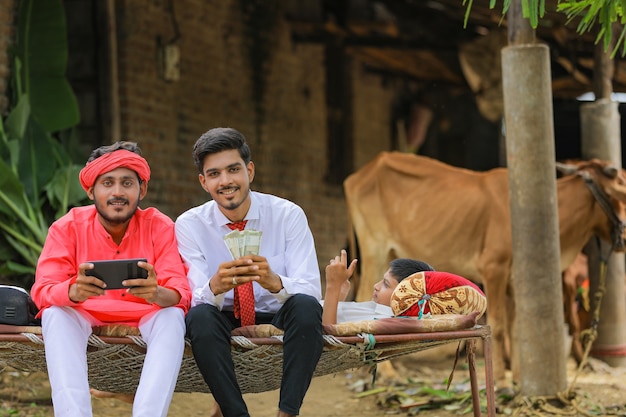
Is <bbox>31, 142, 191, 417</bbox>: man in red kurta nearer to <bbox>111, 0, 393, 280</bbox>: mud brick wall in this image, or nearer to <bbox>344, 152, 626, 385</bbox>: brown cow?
<bbox>344, 152, 626, 385</bbox>: brown cow

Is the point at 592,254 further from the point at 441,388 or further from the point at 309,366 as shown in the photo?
the point at 309,366

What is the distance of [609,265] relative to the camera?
8477 millimetres

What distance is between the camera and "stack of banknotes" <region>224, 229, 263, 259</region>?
13.6 feet

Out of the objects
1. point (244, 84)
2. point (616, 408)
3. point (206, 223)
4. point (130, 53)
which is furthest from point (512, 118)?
point (244, 84)

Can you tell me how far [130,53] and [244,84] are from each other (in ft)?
6.40

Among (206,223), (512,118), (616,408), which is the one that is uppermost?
(512,118)

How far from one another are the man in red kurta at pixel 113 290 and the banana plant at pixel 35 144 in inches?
100

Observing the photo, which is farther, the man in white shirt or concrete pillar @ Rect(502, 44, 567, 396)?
concrete pillar @ Rect(502, 44, 567, 396)

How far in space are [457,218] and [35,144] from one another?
3447 mm

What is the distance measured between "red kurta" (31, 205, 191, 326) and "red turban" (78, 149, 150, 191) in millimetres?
209

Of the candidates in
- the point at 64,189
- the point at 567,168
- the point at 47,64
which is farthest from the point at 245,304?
the point at 567,168

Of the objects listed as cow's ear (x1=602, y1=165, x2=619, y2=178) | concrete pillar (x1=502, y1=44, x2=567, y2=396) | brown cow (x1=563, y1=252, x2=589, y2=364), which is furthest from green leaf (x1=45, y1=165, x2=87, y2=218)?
brown cow (x1=563, y1=252, x2=589, y2=364)

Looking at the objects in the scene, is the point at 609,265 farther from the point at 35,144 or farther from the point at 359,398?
the point at 35,144

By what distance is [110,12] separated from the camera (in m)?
8.50
